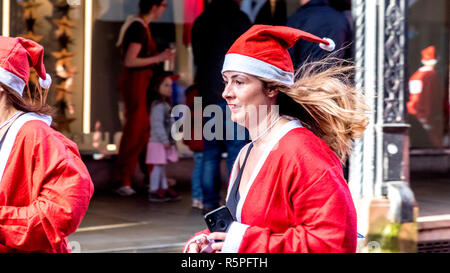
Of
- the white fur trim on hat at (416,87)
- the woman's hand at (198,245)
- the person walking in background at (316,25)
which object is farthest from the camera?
the white fur trim on hat at (416,87)

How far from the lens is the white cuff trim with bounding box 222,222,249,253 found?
2480 millimetres

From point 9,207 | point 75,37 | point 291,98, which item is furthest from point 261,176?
point 75,37

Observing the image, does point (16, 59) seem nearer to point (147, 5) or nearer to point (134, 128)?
point (147, 5)

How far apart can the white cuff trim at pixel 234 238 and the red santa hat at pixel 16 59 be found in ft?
3.60

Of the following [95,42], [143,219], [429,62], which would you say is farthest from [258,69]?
[429,62]

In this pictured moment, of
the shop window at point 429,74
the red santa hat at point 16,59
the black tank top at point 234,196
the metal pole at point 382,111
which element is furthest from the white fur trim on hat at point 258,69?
the shop window at point 429,74

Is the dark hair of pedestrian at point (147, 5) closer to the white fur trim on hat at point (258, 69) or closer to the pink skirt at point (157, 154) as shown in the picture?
the pink skirt at point (157, 154)

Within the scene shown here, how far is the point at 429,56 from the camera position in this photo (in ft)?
40.9

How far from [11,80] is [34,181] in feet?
1.46

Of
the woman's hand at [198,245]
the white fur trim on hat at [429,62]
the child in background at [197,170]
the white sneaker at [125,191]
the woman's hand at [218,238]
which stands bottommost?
the white sneaker at [125,191]

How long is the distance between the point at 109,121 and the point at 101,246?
3.79 metres

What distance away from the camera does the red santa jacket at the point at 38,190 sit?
2.72 metres

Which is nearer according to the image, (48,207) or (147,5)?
(48,207)

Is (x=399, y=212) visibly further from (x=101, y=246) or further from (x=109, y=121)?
(x=109, y=121)
